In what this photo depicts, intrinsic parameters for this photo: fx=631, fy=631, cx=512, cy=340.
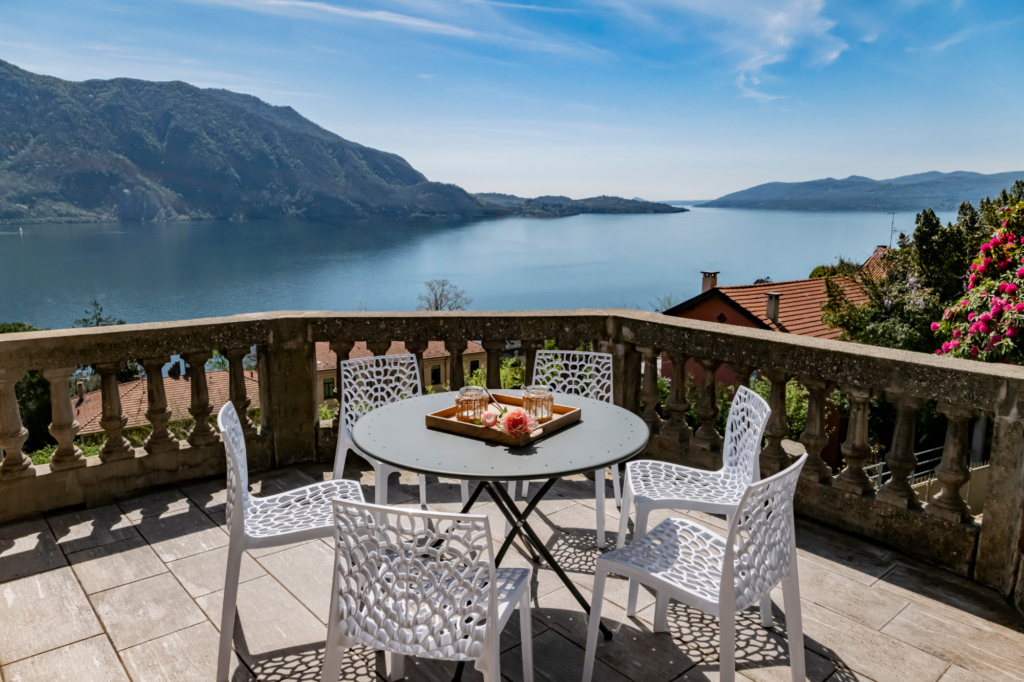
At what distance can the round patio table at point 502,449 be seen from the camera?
6.23 ft

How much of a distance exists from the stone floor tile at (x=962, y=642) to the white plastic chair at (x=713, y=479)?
20.1 inches

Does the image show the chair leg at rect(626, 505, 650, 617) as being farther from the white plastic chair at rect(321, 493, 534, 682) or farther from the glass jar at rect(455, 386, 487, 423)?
the white plastic chair at rect(321, 493, 534, 682)

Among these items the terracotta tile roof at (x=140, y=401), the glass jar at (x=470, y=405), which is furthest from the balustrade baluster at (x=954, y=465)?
the terracotta tile roof at (x=140, y=401)

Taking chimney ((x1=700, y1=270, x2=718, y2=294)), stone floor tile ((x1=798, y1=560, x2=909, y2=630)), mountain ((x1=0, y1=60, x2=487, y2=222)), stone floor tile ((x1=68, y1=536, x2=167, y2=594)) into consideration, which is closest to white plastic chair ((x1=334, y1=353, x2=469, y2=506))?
stone floor tile ((x1=68, y1=536, x2=167, y2=594))

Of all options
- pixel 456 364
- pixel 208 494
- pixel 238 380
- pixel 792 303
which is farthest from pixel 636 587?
pixel 792 303

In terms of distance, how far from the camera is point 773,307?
19.0 m

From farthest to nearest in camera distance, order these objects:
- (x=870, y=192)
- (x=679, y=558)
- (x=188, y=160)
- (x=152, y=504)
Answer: (x=188, y=160)
(x=870, y=192)
(x=152, y=504)
(x=679, y=558)

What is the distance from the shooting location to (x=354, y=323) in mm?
3646

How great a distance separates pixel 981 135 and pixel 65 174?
12638 cm

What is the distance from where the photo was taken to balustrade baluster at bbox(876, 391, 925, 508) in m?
2.74

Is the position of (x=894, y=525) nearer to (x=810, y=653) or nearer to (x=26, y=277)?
(x=810, y=653)

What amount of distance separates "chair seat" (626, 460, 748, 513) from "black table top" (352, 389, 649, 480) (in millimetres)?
273

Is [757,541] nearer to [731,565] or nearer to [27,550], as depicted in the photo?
[731,565]

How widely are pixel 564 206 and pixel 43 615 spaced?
93606 mm
